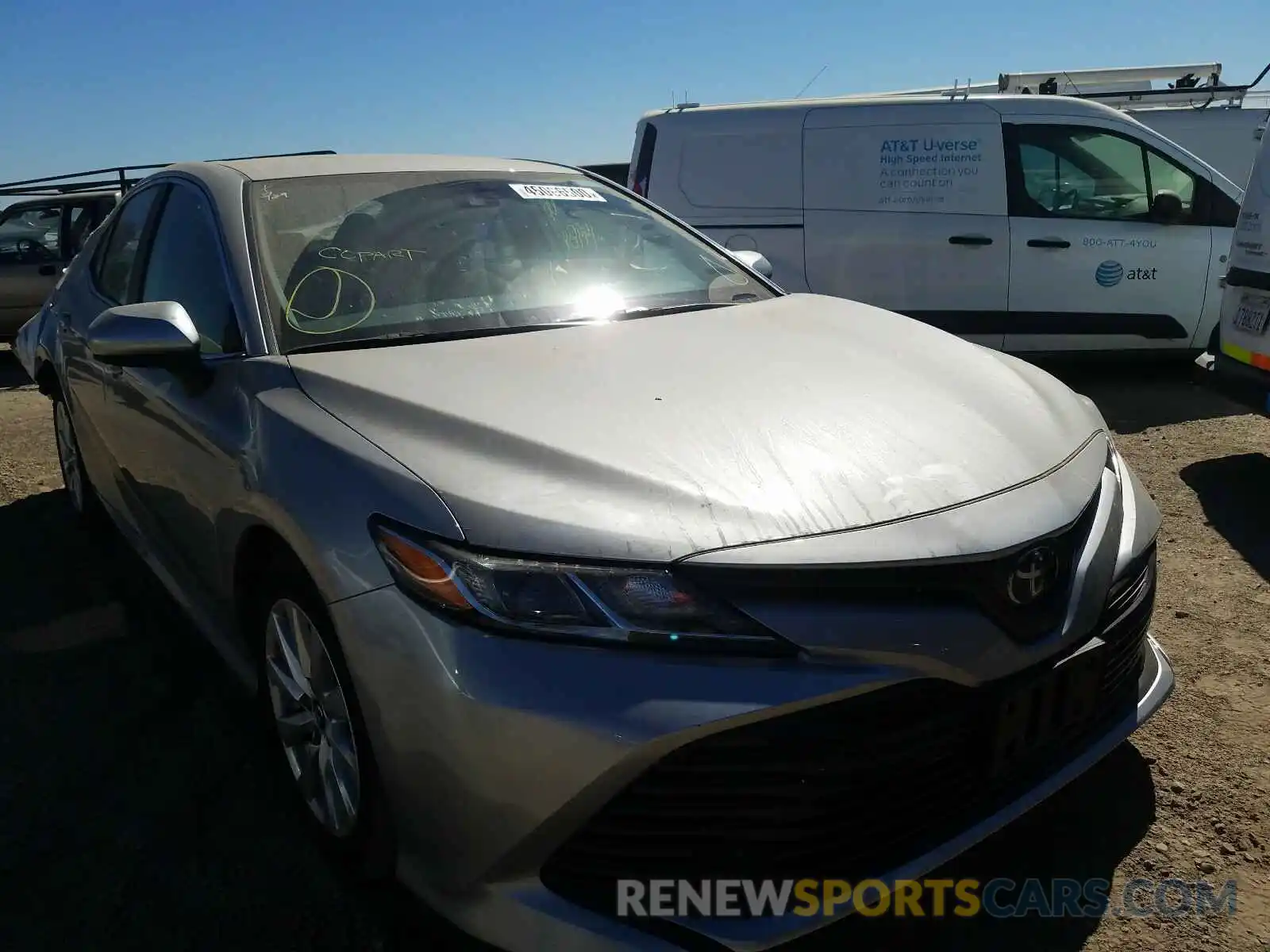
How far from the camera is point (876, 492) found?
1745mm

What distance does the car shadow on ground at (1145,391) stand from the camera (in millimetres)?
5672

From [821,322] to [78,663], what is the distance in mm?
2535

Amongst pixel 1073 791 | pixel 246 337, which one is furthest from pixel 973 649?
pixel 246 337

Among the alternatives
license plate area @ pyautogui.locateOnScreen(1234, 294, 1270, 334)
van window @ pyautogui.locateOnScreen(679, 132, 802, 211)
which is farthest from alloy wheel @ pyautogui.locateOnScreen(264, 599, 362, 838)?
van window @ pyautogui.locateOnScreen(679, 132, 802, 211)

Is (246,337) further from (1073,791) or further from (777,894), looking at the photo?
(1073,791)

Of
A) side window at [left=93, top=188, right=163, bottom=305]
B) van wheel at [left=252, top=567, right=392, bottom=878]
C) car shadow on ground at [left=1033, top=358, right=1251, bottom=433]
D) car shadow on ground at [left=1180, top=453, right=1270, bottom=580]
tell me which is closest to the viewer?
van wheel at [left=252, top=567, right=392, bottom=878]

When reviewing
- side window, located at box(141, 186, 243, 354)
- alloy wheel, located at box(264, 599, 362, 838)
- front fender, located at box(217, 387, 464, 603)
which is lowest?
alloy wheel, located at box(264, 599, 362, 838)

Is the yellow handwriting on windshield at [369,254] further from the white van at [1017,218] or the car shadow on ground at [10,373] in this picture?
the car shadow on ground at [10,373]

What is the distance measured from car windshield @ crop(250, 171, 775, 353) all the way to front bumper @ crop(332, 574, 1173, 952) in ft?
3.29

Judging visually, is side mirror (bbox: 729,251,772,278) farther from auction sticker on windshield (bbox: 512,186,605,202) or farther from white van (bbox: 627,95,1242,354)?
white van (bbox: 627,95,1242,354)

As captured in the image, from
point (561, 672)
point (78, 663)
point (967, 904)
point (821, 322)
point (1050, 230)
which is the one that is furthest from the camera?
point (1050, 230)

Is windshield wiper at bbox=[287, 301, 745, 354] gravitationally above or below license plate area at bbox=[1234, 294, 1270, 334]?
above

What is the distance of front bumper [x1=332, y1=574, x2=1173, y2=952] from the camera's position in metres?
1.51

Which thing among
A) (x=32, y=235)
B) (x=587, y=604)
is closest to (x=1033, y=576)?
(x=587, y=604)
